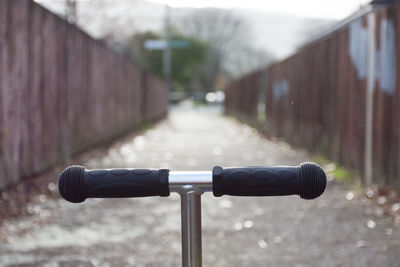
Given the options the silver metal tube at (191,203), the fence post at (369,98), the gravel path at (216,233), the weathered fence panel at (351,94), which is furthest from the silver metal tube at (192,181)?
the fence post at (369,98)

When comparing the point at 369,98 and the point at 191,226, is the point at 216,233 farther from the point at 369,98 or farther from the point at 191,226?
the point at 191,226

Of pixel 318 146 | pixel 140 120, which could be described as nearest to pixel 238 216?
pixel 318 146

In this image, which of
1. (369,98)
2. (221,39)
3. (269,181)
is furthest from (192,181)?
(221,39)

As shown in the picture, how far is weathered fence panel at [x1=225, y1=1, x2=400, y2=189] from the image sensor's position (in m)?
5.96

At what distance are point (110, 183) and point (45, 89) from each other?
6.28 m

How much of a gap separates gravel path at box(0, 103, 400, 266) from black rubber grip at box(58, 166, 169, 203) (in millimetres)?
2416

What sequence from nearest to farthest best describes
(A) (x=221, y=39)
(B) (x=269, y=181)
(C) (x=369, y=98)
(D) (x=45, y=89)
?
1. (B) (x=269, y=181)
2. (C) (x=369, y=98)
3. (D) (x=45, y=89)
4. (A) (x=221, y=39)

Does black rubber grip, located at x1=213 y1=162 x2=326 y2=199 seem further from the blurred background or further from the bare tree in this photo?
the bare tree

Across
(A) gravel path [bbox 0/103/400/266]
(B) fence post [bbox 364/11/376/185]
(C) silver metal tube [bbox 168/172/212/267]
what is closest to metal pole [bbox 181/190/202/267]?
(C) silver metal tube [bbox 168/172/212/267]

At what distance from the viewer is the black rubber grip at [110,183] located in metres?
1.45

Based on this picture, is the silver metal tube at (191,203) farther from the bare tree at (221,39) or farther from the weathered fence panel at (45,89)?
the bare tree at (221,39)

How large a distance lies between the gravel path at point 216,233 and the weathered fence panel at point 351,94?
803 millimetres

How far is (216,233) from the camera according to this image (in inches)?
183

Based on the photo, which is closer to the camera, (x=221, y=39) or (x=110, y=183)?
(x=110, y=183)
